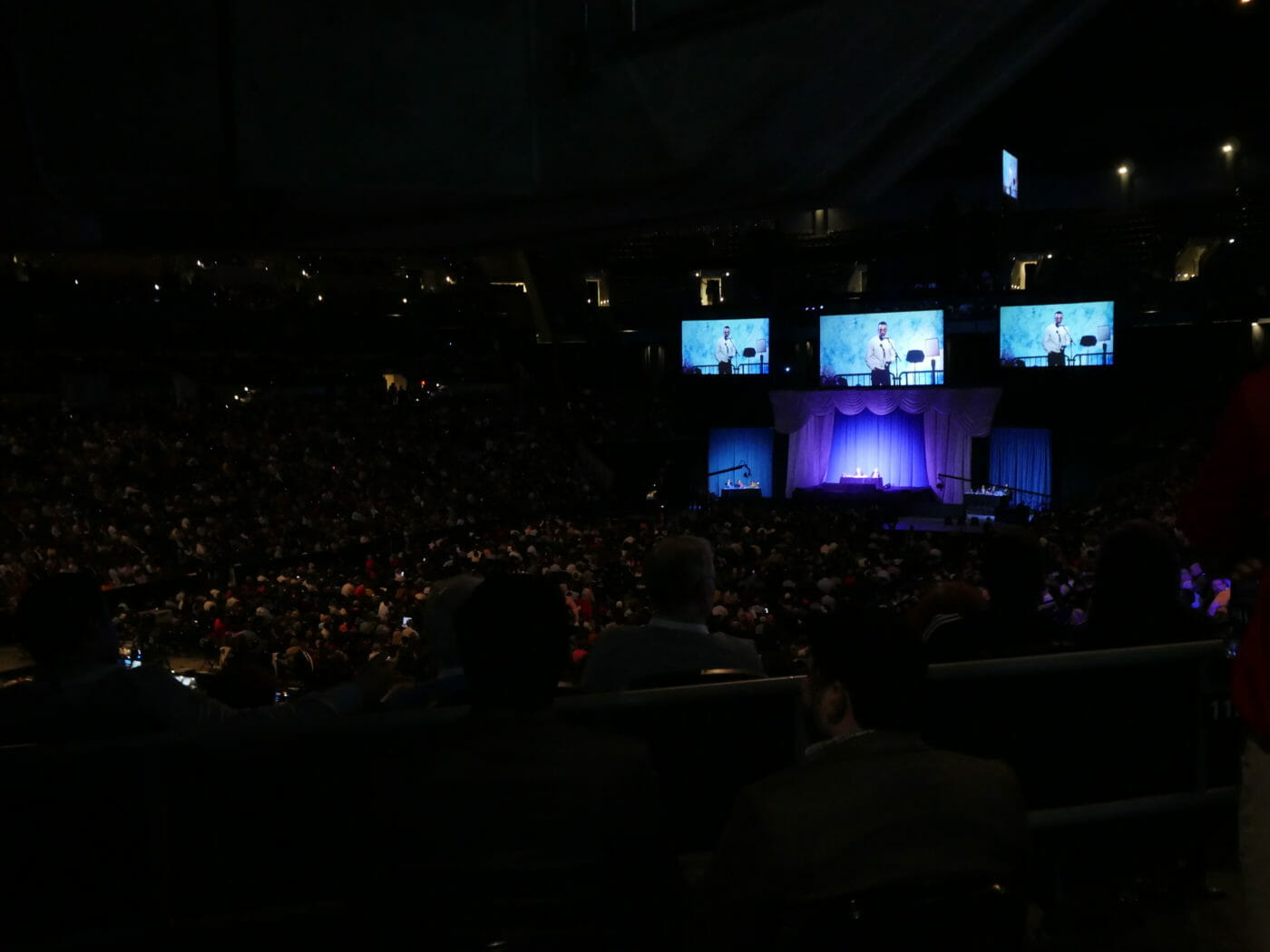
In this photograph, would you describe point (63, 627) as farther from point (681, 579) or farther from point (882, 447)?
point (882, 447)

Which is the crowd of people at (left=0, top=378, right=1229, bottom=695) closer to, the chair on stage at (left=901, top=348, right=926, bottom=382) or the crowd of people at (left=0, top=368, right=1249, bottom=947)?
the crowd of people at (left=0, top=368, right=1249, bottom=947)

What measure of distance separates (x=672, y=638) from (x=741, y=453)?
2713 cm

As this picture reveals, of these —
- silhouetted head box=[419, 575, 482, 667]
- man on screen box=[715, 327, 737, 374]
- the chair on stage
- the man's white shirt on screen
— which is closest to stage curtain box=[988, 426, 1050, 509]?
the chair on stage

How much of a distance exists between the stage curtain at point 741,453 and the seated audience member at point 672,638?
26.7 metres

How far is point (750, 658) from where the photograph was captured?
3482 mm

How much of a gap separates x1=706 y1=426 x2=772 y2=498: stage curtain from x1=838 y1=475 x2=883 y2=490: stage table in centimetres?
235

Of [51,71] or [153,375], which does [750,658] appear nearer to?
[51,71]

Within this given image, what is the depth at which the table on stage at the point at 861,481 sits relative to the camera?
28.0 metres

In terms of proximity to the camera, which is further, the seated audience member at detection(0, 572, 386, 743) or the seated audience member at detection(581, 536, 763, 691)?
the seated audience member at detection(581, 536, 763, 691)

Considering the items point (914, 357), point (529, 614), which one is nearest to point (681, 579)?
point (529, 614)

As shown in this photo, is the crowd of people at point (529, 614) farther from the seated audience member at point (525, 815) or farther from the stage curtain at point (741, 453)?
the stage curtain at point (741, 453)

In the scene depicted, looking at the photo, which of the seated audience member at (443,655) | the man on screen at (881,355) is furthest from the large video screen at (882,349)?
the seated audience member at (443,655)

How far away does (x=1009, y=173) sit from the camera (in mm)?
32219

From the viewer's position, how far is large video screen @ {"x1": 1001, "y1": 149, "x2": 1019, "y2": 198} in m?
31.6
